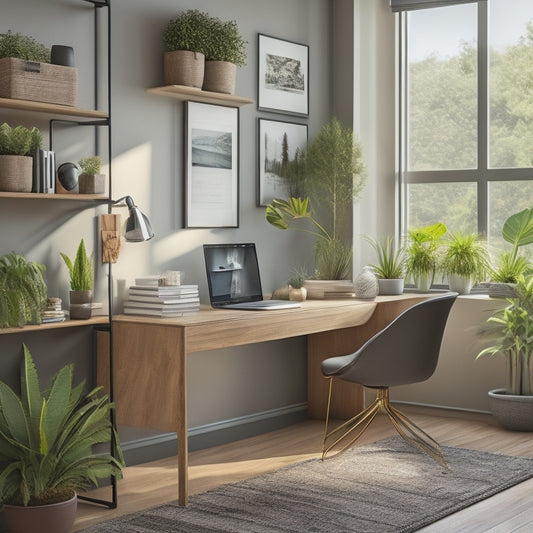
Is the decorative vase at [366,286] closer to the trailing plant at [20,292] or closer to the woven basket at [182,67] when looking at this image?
the woven basket at [182,67]

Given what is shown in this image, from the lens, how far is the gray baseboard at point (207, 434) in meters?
4.48

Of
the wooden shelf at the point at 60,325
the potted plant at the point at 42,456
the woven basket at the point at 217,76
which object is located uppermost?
the woven basket at the point at 217,76

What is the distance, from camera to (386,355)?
4.26 metres

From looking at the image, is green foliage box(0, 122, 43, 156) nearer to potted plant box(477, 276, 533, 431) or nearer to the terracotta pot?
the terracotta pot

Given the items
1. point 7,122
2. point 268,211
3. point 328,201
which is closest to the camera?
point 7,122

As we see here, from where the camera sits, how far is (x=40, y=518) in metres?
3.32

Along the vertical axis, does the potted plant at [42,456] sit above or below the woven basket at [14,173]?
below

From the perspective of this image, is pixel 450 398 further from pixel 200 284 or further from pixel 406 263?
pixel 200 284

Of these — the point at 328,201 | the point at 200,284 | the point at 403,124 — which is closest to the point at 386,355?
the point at 200,284

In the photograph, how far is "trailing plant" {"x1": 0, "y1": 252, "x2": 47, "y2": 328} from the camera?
3496 mm

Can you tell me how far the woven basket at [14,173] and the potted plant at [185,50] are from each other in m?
1.18

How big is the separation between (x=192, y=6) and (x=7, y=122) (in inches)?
55.3

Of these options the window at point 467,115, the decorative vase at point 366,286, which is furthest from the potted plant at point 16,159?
the window at point 467,115

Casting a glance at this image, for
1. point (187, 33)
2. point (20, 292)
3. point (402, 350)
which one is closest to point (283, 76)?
point (187, 33)
